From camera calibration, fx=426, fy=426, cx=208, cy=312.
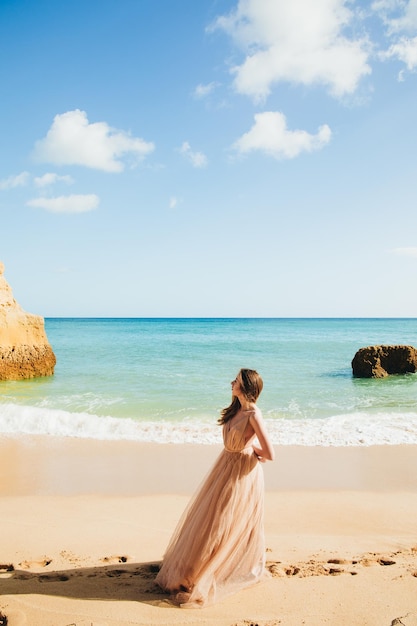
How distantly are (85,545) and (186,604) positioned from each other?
1918 mm

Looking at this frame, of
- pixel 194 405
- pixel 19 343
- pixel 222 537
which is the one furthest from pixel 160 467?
pixel 19 343

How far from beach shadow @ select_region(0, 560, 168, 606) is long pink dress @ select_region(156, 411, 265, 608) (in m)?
0.19

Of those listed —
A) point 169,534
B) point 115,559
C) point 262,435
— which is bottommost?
point 169,534

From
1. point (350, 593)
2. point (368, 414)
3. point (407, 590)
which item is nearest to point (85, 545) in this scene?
point (350, 593)

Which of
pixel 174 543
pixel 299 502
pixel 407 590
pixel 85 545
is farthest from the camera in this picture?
pixel 299 502

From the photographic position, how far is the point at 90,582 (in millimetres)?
3961

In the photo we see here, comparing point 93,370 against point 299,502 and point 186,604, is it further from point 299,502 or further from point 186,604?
point 186,604

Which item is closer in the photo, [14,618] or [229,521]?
[14,618]

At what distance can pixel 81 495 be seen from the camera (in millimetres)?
6617

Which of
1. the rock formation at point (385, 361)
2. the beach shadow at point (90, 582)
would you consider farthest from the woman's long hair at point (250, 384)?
the rock formation at point (385, 361)

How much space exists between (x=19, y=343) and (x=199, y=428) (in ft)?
37.6

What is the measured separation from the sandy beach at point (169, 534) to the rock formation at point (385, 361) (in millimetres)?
10984

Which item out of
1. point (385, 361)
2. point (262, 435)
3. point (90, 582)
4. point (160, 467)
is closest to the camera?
point (262, 435)

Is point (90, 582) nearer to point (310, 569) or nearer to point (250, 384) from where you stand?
point (310, 569)
